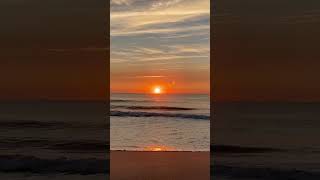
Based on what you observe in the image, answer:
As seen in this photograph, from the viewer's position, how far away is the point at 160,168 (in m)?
4.45

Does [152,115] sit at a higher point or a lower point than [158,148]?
higher

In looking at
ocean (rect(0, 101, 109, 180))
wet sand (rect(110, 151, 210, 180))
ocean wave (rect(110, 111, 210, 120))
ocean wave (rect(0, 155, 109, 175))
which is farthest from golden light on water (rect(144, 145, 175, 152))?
ocean wave (rect(0, 155, 109, 175))

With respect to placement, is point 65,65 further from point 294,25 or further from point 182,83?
point 182,83

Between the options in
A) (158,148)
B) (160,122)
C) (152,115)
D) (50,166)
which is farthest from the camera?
(152,115)

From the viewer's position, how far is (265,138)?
336cm

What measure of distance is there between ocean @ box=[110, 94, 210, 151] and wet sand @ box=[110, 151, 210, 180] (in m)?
3.81

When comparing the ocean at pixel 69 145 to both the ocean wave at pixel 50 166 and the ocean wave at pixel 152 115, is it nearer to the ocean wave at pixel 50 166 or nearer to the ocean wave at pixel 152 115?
the ocean wave at pixel 50 166

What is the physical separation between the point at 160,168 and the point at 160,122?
765 centimetres

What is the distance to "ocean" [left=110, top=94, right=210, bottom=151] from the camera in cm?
967

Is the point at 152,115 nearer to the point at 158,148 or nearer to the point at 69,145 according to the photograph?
the point at 158,148

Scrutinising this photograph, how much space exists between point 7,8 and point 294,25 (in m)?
2.10

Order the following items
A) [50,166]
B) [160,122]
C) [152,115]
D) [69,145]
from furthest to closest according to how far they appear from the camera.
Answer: [152,115] < [160,122] < [69,145] < [50,166]

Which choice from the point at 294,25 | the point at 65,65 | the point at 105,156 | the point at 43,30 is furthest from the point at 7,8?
the point at 294,25

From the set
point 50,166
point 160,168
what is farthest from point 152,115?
point 50,166
